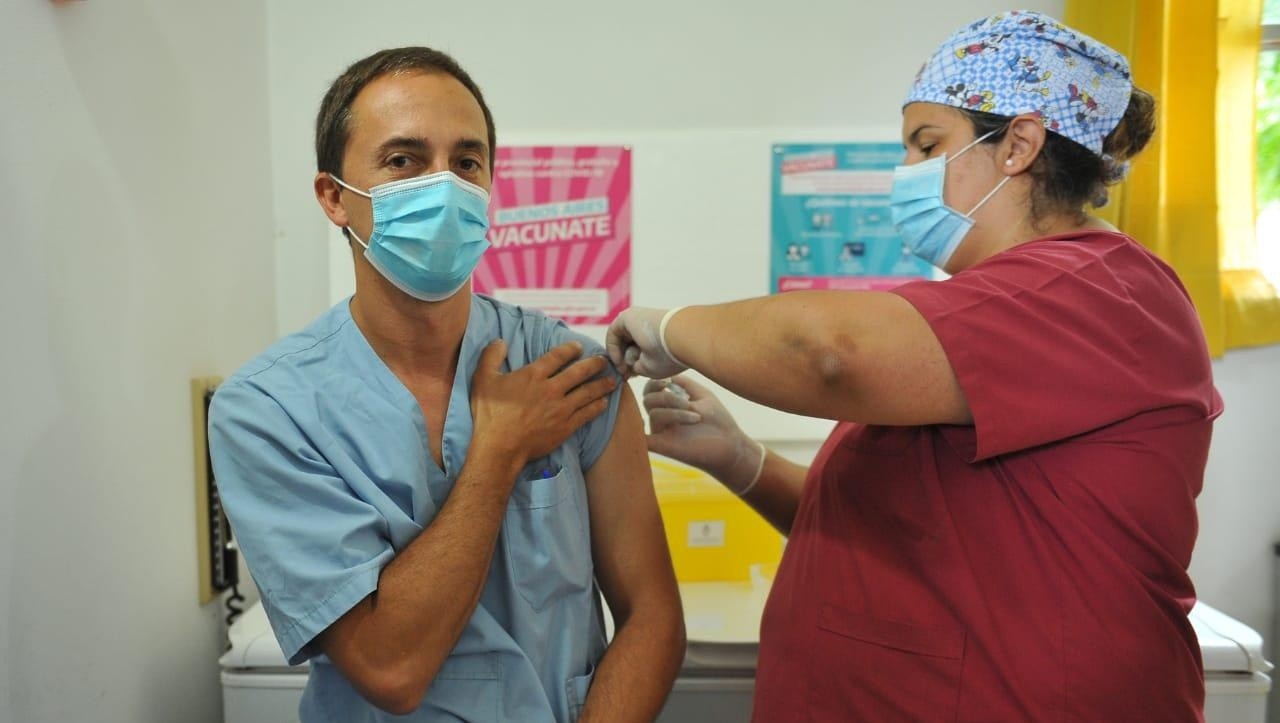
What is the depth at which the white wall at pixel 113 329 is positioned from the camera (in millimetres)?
1199

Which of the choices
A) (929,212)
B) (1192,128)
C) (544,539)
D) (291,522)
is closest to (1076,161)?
(929,212)

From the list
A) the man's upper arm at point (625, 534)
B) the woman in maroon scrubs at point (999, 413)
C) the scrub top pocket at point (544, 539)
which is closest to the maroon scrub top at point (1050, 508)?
the woman in maroon scrubs at point (999, 413)

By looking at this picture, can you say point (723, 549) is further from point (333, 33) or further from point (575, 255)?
point (333, 33)

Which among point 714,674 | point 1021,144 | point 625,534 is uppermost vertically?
point 1021,144

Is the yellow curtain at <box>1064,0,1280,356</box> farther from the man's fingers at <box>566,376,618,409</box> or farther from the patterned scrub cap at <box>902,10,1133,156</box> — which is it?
the man's fingers at <box>566,376,618,409</box>

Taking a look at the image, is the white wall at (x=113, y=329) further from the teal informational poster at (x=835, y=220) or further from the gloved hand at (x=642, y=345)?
the teal informational poster at (x=835, y=220)

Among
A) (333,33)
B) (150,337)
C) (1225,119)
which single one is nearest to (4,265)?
(150,337)

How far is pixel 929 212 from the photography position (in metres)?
1.13

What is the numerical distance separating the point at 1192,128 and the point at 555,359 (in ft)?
5.98

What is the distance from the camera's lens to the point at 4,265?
115 cm

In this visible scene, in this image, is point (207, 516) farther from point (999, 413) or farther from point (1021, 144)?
point (1021, 144)

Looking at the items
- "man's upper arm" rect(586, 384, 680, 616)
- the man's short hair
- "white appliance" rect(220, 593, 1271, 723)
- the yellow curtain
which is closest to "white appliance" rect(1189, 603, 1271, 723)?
"white appliance" rect(220, 593, 1271, 723)

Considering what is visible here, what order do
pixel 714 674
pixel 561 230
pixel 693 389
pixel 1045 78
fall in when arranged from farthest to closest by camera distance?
1. pixel 561 230
2. pixel 714 674
3. pixel 693 389
4. pixel 1045 78

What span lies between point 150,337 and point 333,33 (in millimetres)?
978
